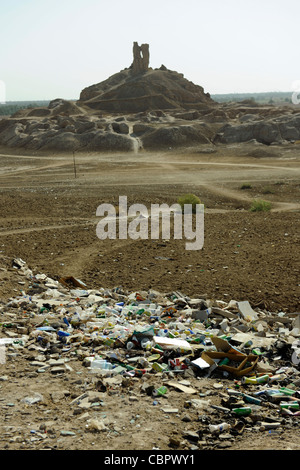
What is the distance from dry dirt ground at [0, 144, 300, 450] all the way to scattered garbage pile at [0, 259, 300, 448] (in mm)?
211

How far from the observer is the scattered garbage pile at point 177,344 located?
5.52 metres

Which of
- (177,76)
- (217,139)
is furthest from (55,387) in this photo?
(177,76)

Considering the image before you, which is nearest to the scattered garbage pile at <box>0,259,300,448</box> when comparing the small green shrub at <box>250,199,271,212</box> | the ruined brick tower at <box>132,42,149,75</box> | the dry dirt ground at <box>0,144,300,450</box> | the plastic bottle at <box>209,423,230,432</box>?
the plastic bottle at <box>209,423,230,432</box>

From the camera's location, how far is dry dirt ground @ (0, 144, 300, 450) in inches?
194

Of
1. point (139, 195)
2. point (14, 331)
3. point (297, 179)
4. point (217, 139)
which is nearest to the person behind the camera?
point (14, 331)

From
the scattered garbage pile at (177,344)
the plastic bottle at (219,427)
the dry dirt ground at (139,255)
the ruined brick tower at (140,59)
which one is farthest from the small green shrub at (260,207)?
the ruined brick tower at (140,59)

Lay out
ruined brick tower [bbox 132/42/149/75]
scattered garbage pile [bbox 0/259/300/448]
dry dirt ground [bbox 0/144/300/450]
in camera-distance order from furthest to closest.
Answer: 1. ruined brick tower [bbox 132/42/149/75]
2. scattered garbage pile [bbox 0/259/300/448]
3. dry dirt ground [bbox 0/144/300/450]

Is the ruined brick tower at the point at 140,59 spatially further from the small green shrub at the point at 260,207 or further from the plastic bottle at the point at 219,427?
the plastic bottle at the point at 219,427

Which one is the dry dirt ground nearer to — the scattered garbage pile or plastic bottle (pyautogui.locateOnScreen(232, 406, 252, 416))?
the scattered garbage pile

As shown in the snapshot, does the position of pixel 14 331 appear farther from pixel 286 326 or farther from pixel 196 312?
pixel 286 326

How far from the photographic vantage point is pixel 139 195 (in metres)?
21.2

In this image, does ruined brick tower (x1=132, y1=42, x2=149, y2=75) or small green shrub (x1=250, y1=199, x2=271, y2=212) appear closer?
small green shrub (x1=250, y1=199, x2=271, y2=212)

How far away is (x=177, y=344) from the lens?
22.2 ft
